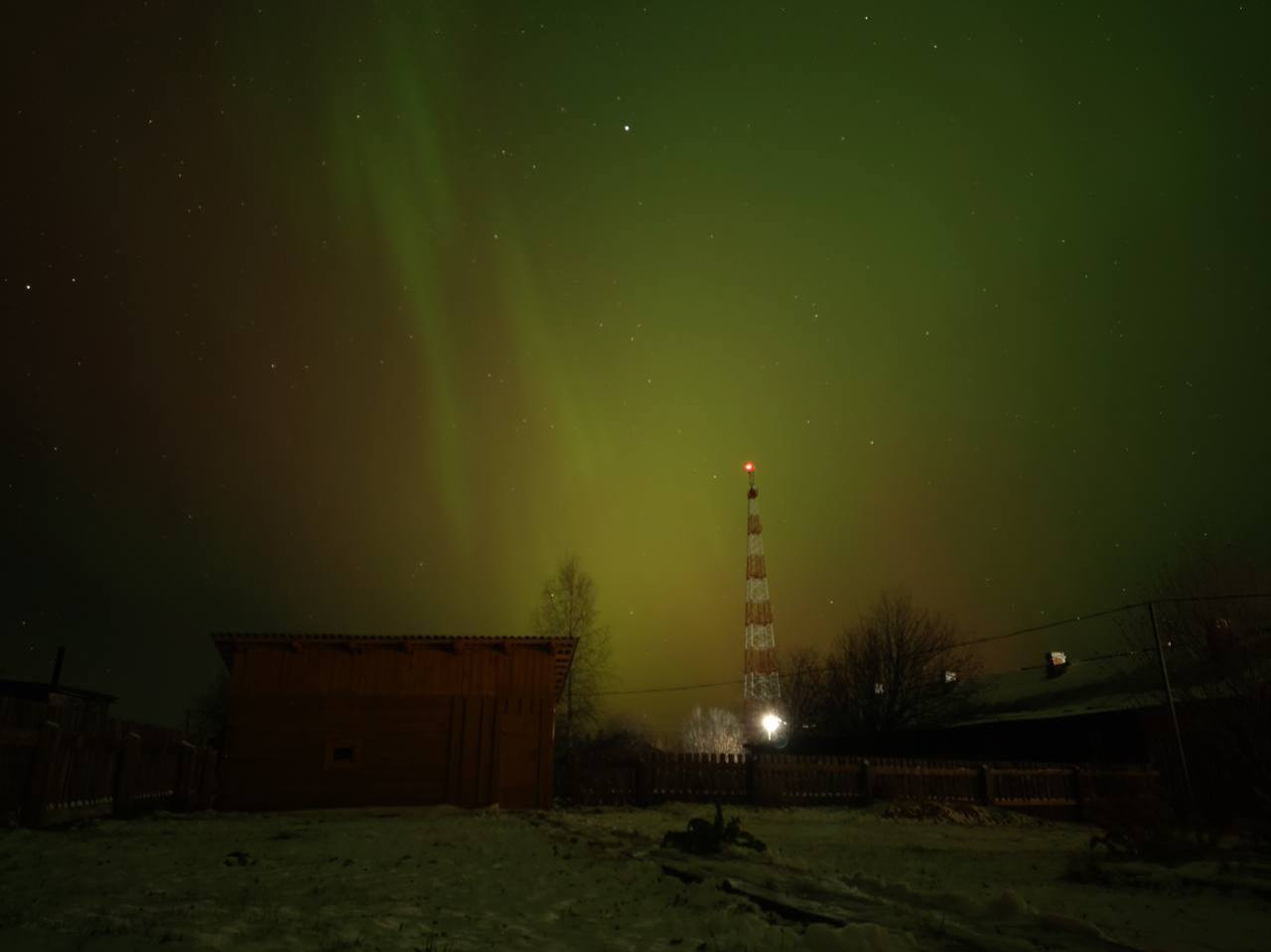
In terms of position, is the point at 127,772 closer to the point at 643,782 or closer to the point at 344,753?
the point at 344,753

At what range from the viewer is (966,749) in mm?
42125

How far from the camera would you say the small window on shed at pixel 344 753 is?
22062mm

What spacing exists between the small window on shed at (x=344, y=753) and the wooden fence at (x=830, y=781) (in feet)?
18.9

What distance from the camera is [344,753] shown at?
874 inches

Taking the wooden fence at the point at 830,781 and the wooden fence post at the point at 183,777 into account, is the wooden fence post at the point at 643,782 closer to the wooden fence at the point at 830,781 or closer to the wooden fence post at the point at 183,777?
the wooden fence at the point at 830,781

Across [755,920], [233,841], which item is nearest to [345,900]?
[755,920]

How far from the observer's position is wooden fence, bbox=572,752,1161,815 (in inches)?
947

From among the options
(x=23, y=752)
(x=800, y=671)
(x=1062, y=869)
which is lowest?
(x=1062, y=869)

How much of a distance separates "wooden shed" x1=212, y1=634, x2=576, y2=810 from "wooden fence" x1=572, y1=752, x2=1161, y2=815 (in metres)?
2.48

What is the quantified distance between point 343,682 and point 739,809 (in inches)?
431

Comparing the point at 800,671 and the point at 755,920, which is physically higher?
the point at 800,671

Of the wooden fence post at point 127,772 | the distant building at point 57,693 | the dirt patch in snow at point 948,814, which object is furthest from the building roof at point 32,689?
the dirt patch in snow at point 948,814

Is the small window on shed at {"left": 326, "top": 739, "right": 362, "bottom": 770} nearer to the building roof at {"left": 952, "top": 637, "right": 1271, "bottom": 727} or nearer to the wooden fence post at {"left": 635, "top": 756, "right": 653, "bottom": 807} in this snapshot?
the wooden fence post at {"left": 635, "top": 756, "right": 653, "bottom": 807}

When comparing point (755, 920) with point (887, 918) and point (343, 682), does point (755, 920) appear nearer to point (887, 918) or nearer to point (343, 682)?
point (887, 918)
